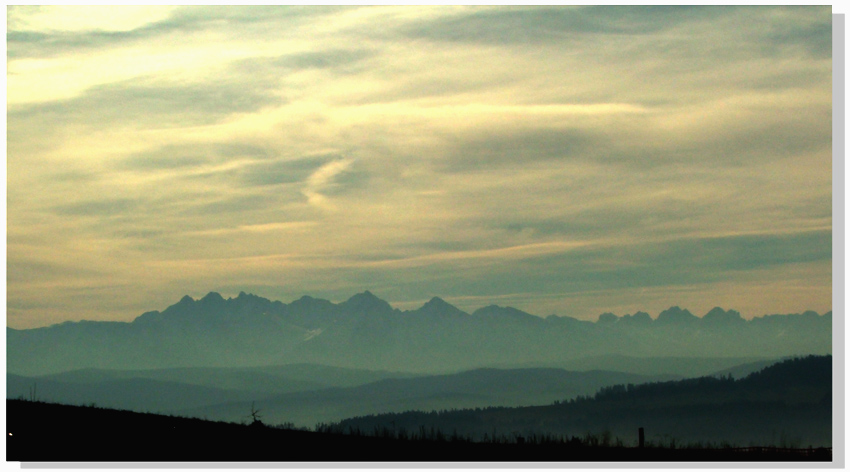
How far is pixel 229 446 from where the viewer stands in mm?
37625

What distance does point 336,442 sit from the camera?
132 feet

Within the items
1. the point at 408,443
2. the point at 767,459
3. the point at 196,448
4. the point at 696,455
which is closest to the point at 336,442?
the point at 408,443

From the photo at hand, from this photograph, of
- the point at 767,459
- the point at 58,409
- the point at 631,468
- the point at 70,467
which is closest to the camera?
the point at 70,467

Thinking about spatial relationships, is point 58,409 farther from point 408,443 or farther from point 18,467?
point 408,443

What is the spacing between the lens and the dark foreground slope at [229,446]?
3606cm

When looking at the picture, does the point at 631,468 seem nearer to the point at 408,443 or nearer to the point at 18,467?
the point at 408,443

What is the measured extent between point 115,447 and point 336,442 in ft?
27.1

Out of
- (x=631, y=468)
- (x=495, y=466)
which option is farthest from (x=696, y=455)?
(x=495, y=466)

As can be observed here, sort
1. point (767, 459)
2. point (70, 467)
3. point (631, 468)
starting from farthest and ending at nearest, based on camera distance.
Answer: point (767, 459), point (631, 468), point (70, 467)

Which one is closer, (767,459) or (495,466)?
(495,466)

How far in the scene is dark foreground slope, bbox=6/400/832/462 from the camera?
118 ft

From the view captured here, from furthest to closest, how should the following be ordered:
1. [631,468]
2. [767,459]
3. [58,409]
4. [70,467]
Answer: [58,409]
[767,459]
[631,468]
[70,467]

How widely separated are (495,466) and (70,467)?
45.6 ft

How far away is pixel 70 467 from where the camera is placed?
33.7m
